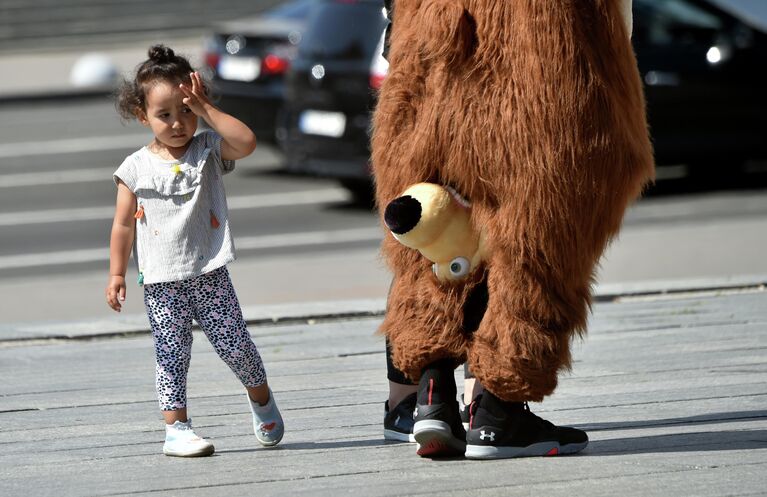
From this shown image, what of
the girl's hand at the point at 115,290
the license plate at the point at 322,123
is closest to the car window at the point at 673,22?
the license plate at the point at 322,123

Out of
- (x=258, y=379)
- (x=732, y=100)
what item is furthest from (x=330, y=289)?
(x=732, y=100)

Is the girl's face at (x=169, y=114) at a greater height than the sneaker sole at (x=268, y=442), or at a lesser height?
greater

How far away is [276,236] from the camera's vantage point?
409 inches

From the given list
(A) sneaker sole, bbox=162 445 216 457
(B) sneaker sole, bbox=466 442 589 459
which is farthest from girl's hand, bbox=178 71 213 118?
(B) sneaker sole, bbox=466 442 589 459

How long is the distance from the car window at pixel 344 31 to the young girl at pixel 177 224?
7219mm

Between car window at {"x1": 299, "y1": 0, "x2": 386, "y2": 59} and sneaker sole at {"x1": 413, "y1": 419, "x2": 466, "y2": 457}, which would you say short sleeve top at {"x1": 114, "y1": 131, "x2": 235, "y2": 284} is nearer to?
sneaker sole at {"x1": 413, "y1": 419, "x2": 466, "y2": 457}

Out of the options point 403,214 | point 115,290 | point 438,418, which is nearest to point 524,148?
point 403,214

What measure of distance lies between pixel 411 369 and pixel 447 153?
65 cm

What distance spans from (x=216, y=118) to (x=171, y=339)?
2.16 ft

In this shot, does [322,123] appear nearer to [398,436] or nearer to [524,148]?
[398,436]

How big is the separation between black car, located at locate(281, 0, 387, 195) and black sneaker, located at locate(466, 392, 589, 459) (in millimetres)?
7078

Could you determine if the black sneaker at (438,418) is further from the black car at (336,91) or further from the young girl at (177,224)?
the black car at (336,91)

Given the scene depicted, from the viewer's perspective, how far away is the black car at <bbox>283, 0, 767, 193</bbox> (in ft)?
37.2

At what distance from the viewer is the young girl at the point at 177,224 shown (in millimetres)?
4055
